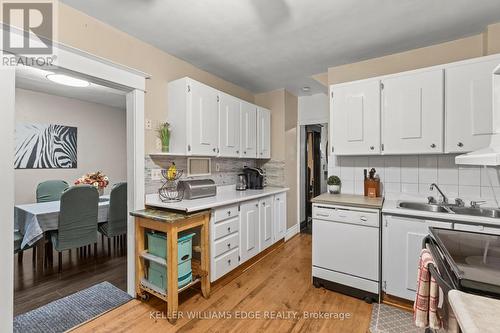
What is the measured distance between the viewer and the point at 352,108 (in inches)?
97.9

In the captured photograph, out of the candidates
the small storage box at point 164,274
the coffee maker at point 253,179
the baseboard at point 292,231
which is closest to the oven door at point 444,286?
the small storage box at point 164,274

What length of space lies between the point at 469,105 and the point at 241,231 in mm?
2363

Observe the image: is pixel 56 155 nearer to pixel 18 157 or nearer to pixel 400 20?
pixel 18 157

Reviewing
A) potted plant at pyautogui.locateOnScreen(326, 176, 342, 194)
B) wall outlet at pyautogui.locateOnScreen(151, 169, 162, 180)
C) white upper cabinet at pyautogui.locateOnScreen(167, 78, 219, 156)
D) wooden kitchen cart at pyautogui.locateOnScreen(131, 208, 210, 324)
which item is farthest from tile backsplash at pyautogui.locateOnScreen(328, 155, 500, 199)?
wall outlet at pyautogui.locateOnScreen(151, 169, 162, 180)

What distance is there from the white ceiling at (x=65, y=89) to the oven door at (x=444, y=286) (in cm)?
321

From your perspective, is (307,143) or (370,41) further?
(307,143)

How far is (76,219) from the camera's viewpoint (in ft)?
8.72

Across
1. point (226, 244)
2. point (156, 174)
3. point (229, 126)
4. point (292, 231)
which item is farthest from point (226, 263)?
point (292, 231)

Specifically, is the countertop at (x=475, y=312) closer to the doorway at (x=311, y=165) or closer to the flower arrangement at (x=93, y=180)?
the doorway at (x=311, y=165)

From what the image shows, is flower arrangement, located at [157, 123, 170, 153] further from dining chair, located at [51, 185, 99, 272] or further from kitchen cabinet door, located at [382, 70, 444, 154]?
kitchen cabinet door, located at [382, 70, 444, 154]

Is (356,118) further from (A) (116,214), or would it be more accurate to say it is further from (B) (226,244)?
(A) (116,214)

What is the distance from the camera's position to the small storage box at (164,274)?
1.99 metres

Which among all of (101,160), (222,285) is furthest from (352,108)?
(101,160)

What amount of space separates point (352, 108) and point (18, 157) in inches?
185
